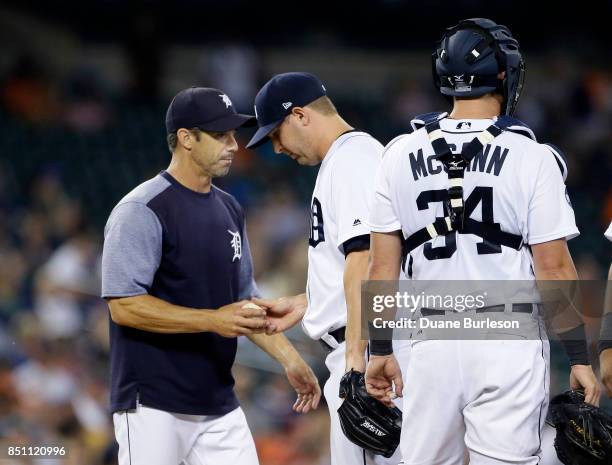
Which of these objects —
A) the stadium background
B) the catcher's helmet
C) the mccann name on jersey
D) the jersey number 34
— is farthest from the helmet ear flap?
the stadium background

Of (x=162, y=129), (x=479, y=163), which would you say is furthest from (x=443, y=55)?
(x=162, y=129)

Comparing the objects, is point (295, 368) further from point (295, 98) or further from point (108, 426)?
point (108, 426)

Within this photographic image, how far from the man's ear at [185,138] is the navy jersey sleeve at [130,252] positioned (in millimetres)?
377

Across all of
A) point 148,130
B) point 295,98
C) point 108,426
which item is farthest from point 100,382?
point 148,130

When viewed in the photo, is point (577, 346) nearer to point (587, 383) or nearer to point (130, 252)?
point (587, 383)

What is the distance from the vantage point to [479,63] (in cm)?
341

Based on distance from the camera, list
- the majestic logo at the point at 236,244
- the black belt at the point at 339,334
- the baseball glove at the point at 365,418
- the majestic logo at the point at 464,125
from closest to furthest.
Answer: the majestic logo at the point at 464,125, the baseball glove at the point at 365,418, the black belt at the point at 339,334, the majestic logo at the point at 236,244

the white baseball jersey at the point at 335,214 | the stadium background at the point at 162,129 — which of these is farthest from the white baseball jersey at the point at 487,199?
the stadium background at the point at 162,129

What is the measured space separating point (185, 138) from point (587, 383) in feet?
6.36

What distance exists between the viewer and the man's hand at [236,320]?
12.9 feet

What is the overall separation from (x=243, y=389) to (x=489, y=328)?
14.7 ft

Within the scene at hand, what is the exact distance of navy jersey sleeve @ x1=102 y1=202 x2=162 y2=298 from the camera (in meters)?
3.96

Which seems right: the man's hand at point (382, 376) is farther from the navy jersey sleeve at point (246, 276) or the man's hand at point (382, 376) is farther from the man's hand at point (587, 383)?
the navy jersey sleeve at point (246, 276)

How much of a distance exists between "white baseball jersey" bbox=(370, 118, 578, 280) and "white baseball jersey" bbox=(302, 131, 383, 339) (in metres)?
0.59
